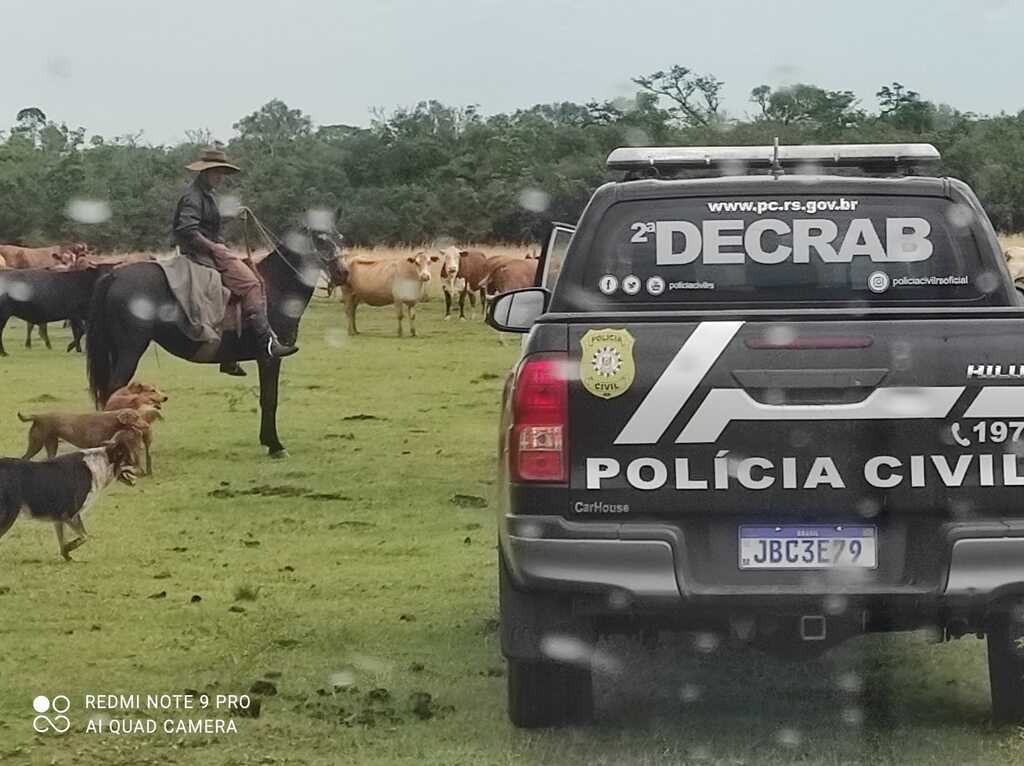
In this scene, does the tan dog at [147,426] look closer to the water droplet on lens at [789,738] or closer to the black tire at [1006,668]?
the water droplet on lens at [789,738]

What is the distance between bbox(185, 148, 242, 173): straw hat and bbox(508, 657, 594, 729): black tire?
336 inches

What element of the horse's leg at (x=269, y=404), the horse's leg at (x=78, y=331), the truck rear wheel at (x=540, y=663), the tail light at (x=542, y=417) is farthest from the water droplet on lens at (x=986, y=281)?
the horse's leg at (x=78, y=331)

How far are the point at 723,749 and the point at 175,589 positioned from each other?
12.5ft

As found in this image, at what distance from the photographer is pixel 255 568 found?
31.0 ft

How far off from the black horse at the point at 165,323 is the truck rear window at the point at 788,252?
334 inches

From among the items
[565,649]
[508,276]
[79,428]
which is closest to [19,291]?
[508,276]

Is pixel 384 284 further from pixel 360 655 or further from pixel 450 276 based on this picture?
pixel 360 655

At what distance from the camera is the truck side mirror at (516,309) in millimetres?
7211

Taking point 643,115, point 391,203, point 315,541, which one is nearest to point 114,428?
point 315,541

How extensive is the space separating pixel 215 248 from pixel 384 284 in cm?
1586

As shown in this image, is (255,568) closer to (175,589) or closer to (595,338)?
(175,589)

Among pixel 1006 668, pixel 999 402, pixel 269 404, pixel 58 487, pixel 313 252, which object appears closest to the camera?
pixel 999 402

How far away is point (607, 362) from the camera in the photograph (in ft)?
17.6
